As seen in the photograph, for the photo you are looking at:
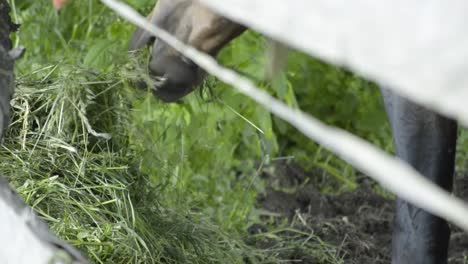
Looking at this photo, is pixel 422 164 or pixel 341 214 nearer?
pixel 422 164

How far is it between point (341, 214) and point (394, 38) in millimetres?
2700

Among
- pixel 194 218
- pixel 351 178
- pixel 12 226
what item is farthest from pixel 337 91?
pixel 12 226

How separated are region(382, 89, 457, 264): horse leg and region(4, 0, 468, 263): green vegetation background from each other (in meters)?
0.25

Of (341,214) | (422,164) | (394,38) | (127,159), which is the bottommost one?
(341,214)

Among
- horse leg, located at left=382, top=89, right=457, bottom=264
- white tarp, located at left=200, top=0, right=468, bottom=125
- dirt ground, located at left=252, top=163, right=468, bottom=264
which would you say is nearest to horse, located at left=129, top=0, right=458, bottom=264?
horse leg, located at left=382, top=89, right=457, bottom=264

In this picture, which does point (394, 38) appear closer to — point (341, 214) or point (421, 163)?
point (421, 163)

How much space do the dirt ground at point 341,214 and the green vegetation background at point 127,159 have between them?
0.35 ft

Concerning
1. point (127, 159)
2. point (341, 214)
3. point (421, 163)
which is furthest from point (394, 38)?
point (341, 214)

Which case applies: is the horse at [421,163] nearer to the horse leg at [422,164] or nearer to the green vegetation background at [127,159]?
the horse leg at [422,164]

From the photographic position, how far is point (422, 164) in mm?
2861

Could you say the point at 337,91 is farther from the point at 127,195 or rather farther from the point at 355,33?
the point at 355,33

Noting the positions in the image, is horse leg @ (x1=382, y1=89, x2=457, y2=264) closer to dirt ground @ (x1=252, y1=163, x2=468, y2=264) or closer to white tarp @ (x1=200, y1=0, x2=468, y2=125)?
dirt ground @ (x1=252, y1=163, x2=468, y2=264)

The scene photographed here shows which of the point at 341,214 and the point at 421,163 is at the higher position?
the point at 421,163

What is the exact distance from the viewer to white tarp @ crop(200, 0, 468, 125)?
74cm
